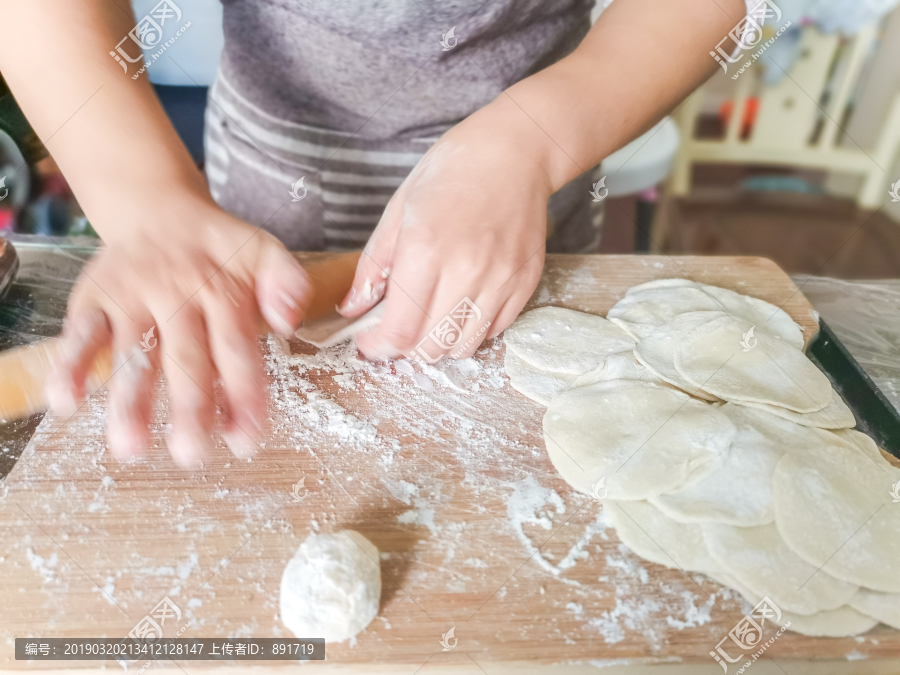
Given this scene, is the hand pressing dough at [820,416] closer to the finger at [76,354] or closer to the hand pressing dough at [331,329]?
the hand pressing dough at [331,329]

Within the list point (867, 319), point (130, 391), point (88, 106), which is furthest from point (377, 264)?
point (867, 319)

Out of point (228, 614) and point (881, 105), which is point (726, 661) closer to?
point (228, 614)

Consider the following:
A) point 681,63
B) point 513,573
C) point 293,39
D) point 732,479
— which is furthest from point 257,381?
point 681,63

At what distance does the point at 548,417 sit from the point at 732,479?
292 mm

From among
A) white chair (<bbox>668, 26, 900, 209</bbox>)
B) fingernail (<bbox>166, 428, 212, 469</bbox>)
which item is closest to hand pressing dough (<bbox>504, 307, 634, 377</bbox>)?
fingernail (<bbox>166, 428, 212, 469</bbox>)

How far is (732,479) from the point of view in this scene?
854 mm

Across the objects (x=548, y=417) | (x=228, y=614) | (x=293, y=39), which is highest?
(x=293, y=39)

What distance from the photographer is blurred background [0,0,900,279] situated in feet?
5.32

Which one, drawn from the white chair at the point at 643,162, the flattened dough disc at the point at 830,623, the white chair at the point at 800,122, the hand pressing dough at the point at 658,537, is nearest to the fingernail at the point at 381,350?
the hand pressing dough at the point at 658,537

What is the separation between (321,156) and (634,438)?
0.92 metres

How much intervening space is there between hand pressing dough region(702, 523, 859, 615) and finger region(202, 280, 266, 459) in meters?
0.64

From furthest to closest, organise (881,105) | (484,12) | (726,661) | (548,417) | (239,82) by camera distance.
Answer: (881,105) → (239,82) → (484,12) → (548,417) → (726,661)

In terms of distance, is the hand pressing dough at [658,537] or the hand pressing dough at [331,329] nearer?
the hand pressing dough at [658,537]

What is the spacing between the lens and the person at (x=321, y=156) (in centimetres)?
81
